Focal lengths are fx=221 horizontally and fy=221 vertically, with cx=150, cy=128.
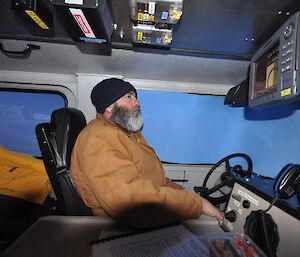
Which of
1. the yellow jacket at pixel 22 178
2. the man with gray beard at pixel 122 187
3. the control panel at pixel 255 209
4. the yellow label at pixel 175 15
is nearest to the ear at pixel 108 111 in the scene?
the man with gray beard at pixel 122 187

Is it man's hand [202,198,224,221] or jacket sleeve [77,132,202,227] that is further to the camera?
man's hand [202,198,224,221]

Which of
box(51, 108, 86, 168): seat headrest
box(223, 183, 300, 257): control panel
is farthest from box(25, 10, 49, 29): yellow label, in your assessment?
box(223, 183, 300, 257): control panel

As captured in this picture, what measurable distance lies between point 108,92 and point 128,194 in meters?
0.80

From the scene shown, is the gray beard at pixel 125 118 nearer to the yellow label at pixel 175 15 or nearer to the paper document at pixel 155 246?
the yellow label at pixel 175 15

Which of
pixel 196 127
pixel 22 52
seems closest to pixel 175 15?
pixel 22 52

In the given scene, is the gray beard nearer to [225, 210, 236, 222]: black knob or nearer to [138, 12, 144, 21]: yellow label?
[138, 12, 144, 21]: yellow label

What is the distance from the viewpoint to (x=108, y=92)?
5.30 ft

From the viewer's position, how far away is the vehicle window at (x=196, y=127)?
2.39 m

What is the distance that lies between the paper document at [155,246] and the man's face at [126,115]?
885mm

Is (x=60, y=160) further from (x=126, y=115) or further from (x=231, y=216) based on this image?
(x=231, y=216)

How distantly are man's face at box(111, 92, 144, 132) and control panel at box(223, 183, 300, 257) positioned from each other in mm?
831

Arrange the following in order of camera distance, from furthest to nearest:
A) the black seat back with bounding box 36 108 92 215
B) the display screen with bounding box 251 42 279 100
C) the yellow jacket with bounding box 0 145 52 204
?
the yellow jacket with bounding box 0 145 52 204 → the black seat back with bounding box 36 108 92 215 → the display screen with bounding box 251 42 279 100

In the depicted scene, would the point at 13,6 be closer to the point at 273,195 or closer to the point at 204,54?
the point at 204,54

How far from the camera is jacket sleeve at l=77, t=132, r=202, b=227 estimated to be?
1.11m
